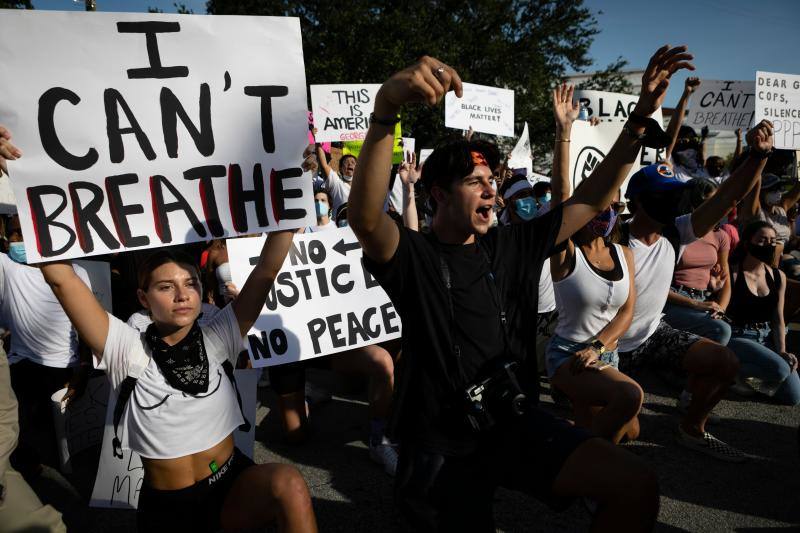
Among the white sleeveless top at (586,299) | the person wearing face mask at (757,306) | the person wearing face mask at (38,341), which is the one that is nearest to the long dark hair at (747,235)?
the person wearing face mask at (757,306)

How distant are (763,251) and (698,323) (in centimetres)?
118

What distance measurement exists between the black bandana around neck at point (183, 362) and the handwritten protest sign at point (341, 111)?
20.5ft

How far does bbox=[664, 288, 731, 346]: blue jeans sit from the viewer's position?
4508 mm

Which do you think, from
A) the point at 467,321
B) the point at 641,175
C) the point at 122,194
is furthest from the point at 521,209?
the point at 122,194

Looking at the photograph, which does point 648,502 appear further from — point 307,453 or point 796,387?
point 796,387

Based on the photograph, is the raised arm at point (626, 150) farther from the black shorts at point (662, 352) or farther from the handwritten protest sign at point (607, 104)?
the handwritten protest sign at point (607, 104)

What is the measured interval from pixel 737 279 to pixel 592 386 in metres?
3.00

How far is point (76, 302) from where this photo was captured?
86.2 inches

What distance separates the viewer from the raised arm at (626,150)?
226 cm

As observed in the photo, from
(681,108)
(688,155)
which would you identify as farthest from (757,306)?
(688,155)

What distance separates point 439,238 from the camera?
2248 mm

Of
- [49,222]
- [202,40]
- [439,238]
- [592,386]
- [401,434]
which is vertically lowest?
[592,386]

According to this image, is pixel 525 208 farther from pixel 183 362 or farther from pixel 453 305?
pixel 183 362

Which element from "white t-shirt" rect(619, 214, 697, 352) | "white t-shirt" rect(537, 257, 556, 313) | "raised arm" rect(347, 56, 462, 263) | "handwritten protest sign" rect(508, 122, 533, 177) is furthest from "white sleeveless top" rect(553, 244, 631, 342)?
"handwritten protest sign" rect(508, 122, 533, 177)
